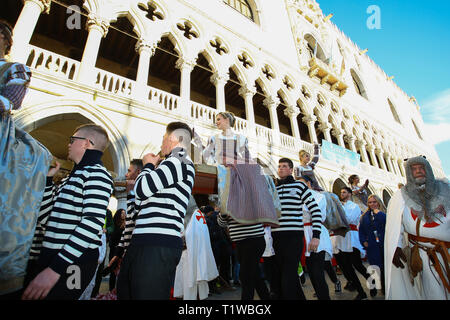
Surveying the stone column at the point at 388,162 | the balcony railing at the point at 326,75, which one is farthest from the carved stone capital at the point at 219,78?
the stone column at the point at 388,162

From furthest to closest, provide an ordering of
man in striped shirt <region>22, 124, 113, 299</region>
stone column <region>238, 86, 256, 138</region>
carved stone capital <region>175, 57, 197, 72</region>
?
1. stone column <region>238, 86, 256, 138</region>
2. carved stone capital <region>175, 57, 197, 72</region>
3. man in striped shirt <region>22, 124, 113, 299</region>

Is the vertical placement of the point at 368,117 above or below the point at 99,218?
above

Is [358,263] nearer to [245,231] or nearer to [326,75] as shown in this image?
[245,231]

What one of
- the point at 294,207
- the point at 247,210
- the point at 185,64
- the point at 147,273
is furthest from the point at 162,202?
the point at 185,64

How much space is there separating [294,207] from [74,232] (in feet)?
6.77

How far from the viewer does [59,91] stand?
17.3ft

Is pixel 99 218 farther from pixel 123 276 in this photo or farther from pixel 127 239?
pixel 127 239

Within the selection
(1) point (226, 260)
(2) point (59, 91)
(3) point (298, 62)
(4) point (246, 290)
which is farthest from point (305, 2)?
(4) point (246, 290)

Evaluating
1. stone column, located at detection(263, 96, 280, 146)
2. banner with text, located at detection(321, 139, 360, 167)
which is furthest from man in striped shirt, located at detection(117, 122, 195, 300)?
banner with text, located at detection(321, 139, 360, 167)

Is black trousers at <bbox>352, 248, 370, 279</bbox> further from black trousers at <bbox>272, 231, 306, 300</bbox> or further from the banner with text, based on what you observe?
the banner with text

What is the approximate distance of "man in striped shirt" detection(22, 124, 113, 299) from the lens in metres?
1.17

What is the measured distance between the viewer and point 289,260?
220cm

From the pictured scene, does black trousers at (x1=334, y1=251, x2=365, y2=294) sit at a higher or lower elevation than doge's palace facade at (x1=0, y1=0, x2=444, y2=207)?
lower
